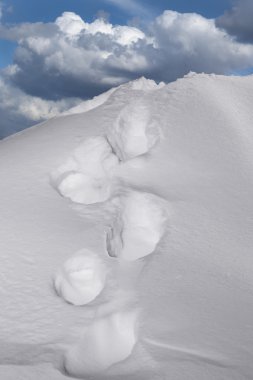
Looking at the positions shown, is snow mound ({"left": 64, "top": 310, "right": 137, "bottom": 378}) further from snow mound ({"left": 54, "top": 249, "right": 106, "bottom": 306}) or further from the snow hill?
snow mound ({"left": 54, "top": 249, "right": 106, "bottom": 306})

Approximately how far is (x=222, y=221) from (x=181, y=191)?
0.57 m

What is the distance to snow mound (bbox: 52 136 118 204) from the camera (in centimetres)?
505

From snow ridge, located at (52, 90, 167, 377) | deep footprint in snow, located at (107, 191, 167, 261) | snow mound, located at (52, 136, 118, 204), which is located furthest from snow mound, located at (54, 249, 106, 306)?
snow mound, located at (52, 136, 118, 204)

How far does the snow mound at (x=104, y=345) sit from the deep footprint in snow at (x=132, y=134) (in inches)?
103

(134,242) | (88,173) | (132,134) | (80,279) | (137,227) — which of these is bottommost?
(80,279)

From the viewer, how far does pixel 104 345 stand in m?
3.12

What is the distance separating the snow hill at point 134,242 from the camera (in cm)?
292

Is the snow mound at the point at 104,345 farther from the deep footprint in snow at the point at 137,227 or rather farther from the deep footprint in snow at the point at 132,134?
the deep footprint in snow at the point at 132,134

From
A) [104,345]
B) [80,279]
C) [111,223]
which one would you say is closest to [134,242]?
[111,223]

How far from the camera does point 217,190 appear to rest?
491 centimetres

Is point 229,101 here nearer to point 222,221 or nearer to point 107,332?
point 222,221

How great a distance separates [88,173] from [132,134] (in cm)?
75

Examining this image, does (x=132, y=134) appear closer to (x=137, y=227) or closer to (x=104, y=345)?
(x=137, y=227)

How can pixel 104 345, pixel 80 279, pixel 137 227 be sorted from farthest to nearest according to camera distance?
pixel 137 227, pixel 80 279, pixel 104 345
